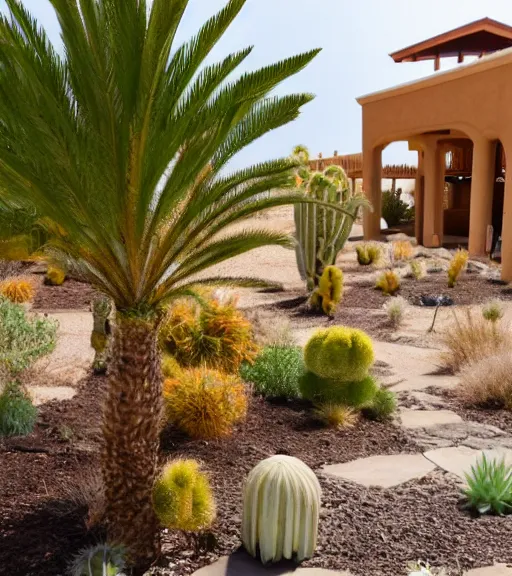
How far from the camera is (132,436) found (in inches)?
158

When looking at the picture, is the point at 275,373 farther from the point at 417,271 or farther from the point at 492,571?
the point at 417,271

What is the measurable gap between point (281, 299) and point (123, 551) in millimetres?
10280

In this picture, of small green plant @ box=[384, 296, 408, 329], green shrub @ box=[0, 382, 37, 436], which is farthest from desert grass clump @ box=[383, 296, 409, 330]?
green shrub @ box=[0, 382, 37, 436]

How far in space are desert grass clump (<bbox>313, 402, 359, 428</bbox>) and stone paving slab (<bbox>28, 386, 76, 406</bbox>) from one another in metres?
2.43

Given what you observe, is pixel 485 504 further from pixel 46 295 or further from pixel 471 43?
pixel 471 43

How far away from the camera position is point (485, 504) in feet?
15.0

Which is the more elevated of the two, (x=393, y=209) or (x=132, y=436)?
(x=393, y=209)

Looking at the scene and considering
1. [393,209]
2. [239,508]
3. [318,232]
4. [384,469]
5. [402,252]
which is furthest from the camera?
[393,209]

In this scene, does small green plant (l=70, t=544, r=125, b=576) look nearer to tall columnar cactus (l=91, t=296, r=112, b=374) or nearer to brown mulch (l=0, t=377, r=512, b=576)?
brown mulch (l=0, t=377, r=512, b=576)

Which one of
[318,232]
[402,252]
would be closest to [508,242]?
[402,252]

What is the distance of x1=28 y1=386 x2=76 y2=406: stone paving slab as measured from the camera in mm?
6942

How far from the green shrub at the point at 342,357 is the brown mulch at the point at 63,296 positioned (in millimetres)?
6830

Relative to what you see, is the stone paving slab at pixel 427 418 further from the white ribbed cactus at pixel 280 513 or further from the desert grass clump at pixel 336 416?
the white ribbed cactus at pixel 280 513

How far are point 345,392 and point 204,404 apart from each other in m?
1.43
